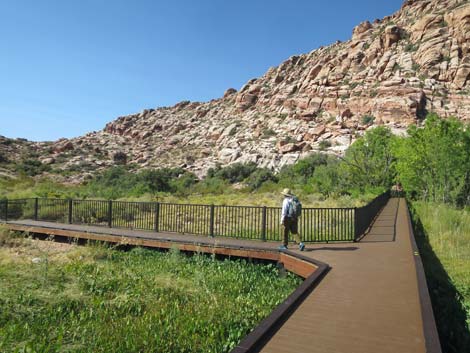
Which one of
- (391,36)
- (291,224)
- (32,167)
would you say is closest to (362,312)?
(291,224)

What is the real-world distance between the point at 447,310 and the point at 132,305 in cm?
624

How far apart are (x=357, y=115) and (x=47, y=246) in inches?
3032

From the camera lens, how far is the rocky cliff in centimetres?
7282

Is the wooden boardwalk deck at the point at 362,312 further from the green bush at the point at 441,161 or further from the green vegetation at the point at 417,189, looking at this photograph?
the green bush at the point at 441,161

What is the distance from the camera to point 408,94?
72500 millimetres

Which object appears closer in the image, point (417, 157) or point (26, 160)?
point (417, 157)

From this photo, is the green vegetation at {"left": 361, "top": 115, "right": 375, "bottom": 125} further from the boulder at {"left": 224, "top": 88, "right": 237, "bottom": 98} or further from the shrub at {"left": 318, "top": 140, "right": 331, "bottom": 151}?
the boulder at {"left": 224, "top": 88, "right": 237, "bottom": 98}

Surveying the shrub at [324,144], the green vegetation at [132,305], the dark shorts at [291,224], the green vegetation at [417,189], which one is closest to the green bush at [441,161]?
the green vegetation at [417,189]

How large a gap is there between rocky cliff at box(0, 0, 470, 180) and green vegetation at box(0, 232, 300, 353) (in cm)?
6305

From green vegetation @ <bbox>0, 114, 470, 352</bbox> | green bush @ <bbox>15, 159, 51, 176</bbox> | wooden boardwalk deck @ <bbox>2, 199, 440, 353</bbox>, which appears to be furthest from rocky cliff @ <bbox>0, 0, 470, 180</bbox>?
wooden boardwalk deck @ <bbox>2, 199, 440, 353</bbox>

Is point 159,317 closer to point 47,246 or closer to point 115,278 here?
point 115,278

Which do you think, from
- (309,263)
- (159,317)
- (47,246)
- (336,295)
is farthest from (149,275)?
(47,246)

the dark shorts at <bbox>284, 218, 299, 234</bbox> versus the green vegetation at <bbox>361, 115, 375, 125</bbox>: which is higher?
the green vegetation at <bbox>361, 115, 375, 125</bbox>

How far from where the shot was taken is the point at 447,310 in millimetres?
6848
